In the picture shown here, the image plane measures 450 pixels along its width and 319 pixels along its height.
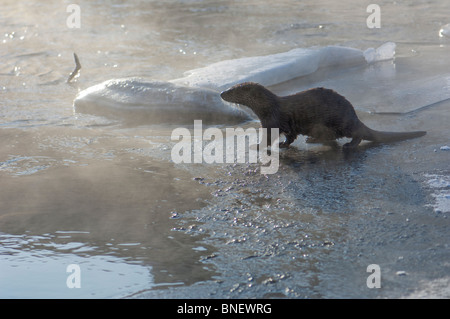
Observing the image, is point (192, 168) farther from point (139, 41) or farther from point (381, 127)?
point (139, 41)

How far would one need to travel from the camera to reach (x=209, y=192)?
3980 mm

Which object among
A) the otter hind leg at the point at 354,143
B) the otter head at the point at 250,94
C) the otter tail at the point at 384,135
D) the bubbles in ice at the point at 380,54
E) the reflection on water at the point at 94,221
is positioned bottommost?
the reflection on water at the point at 94,221

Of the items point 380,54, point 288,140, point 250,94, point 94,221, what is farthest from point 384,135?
point 380,54

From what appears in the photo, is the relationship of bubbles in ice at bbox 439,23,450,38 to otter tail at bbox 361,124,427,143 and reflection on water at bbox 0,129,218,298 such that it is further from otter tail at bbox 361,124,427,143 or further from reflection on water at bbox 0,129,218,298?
reflection on water at bbox 0,129,218,298

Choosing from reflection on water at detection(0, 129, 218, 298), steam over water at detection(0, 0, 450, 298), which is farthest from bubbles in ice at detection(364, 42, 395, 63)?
reflection on water at detection(0, 129, 218, 298)

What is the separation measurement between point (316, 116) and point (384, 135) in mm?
589

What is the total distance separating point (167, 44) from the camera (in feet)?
31.8

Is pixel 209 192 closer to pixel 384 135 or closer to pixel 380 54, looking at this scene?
pixel 384 135

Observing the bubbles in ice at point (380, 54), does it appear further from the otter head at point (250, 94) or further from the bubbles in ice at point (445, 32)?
the otter head at point (250, 94)

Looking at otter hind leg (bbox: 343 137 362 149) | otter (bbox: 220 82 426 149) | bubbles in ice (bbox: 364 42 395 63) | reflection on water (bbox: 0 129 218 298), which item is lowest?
reflection on water (bbox: 0 129 218 298)

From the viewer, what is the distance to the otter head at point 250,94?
15.7 feet

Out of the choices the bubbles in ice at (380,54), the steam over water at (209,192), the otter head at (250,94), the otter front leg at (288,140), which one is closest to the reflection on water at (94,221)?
the steam over water at (209,192)

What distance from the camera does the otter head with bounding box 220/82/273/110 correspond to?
189 inches
